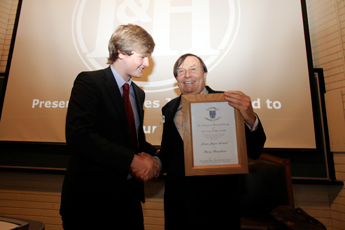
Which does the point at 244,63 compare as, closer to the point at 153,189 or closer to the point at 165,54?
the point at 165,54

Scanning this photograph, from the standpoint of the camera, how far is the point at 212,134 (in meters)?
1.22

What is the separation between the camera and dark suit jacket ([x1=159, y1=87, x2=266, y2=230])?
119cm

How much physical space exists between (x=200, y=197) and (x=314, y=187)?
2146 mm

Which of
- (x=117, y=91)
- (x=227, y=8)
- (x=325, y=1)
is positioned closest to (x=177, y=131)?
(x=117, y=91)

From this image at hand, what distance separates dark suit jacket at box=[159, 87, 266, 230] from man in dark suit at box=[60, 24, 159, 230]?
0.18 metres

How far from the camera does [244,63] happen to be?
2.54 metres

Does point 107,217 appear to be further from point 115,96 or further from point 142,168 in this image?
point 115,96

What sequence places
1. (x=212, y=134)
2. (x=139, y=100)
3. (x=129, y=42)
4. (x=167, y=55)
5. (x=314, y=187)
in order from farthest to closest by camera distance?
(x=167, y=55), (x=314, y=187), (x=139, y=100), (x=129, y=42), (x=212, y=134)

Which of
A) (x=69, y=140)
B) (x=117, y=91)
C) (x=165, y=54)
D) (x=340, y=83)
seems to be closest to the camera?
(x=69, y=140)

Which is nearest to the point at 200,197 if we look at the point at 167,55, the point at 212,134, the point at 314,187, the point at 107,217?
the point at 212,134

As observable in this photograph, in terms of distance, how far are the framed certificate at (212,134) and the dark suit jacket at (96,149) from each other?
387 millimetres

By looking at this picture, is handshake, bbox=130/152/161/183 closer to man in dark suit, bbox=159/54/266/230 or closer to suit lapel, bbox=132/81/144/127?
man in dark suit, bbox=159/54/266/230

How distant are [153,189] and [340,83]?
2.87 meters

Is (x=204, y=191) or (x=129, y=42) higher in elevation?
(x=129, y=42)
